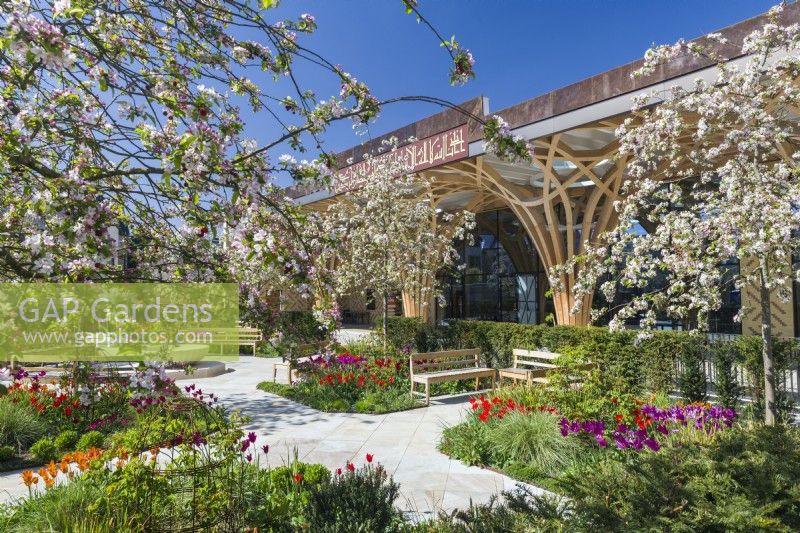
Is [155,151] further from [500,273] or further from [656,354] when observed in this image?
[500,273]

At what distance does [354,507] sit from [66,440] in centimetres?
463

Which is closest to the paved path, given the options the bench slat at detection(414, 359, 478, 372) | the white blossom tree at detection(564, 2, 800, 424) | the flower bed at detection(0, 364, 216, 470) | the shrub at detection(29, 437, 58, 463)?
the shrub at detection(29, 437, 58, 463)

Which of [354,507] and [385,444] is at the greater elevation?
[354,507]

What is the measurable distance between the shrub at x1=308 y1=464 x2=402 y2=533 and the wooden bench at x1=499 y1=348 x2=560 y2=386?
16.9ft

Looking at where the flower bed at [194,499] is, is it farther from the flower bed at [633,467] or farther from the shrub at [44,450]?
the shrub at [44,450]

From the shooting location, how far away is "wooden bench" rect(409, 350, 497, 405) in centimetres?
922

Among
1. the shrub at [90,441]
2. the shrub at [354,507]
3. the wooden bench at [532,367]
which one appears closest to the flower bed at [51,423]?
the shrub at [90,441]

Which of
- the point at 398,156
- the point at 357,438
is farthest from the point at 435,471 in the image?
the point at 398,156

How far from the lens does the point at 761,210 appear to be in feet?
16.8

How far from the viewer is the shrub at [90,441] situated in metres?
6.21

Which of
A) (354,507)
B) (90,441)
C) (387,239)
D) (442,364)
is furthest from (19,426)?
(387,239)

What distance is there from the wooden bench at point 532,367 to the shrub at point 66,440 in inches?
249

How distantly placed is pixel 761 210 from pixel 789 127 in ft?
4.81

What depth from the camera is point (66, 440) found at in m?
6.32
